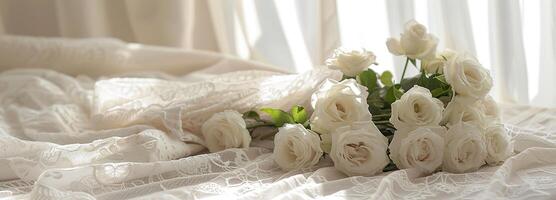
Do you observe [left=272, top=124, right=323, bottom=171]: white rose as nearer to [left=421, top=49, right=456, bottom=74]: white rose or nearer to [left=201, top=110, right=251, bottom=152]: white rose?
[left=201, top=110, right=251, bottom=152]: white rose

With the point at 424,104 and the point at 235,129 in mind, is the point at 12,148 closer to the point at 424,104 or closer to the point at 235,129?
the point at 235,129

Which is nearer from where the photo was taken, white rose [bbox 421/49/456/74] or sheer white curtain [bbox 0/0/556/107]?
white rose [bbox 421/49/456/74]

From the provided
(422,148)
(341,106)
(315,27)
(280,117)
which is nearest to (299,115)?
(280,117)

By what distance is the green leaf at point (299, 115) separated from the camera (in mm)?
1272

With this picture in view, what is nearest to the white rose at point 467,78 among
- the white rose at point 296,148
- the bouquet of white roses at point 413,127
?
the bouquet of white roses at point 413,127

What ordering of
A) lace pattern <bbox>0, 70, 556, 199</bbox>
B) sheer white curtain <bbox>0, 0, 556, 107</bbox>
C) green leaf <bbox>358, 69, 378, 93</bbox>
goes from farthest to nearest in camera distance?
1. sheer white curtain <bbox>0, 0, 556, 107</bbox>
2. green leaf <bbox>358, 69, 378, 93</bbox>
3. lace pattern <bbox>0, 70, 556, 199</bbox>

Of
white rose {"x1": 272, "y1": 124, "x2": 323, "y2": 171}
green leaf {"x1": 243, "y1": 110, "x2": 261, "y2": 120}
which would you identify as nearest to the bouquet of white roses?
white rose {"x1": 272, "y1": 124, "x2": 323, "y2": 171}

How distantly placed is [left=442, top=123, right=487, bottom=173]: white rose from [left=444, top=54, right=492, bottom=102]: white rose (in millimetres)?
50

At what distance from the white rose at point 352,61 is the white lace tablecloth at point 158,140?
0.09m

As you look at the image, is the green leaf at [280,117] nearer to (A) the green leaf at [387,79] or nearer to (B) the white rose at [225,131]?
(B) the white rose at [225,131]

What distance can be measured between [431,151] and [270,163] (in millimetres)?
261

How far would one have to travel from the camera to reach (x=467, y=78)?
113 cm

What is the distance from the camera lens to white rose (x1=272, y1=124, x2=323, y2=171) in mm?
1165

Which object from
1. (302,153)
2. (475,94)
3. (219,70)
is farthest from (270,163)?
(219,70)
